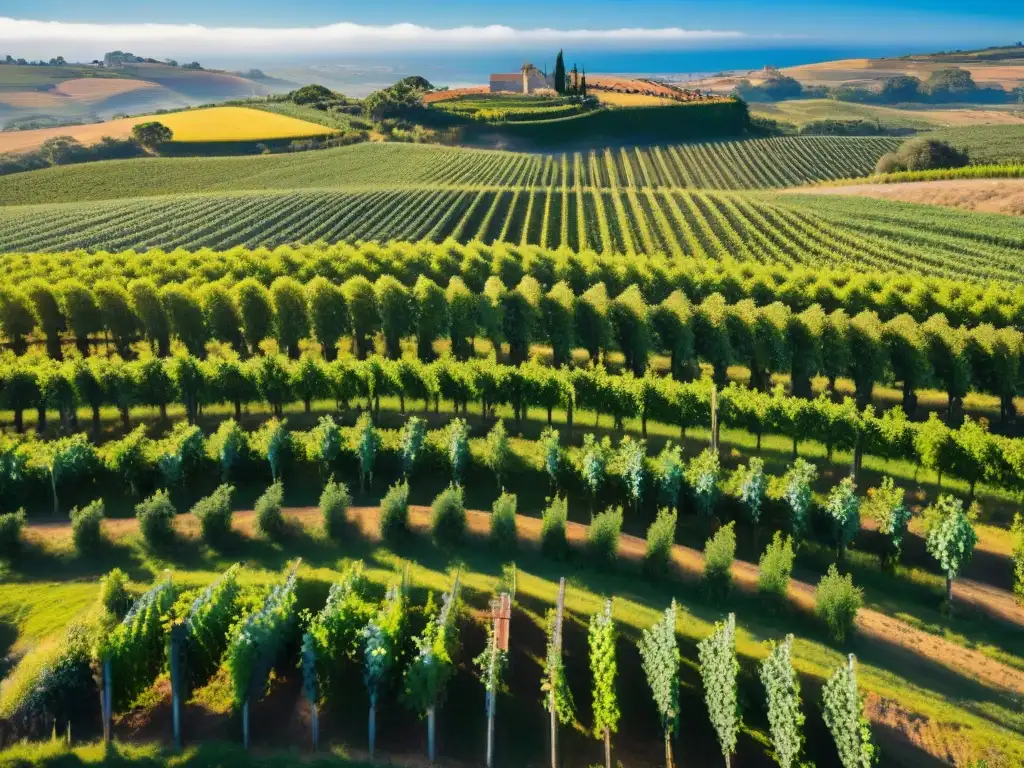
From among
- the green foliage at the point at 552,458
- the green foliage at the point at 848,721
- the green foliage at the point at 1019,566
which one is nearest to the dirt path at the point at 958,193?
the green foliage at the point at 1019,566

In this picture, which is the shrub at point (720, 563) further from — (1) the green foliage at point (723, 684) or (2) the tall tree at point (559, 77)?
(2) the tall tree at point (559, 77)

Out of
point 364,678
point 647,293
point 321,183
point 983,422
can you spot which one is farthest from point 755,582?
point 321,183

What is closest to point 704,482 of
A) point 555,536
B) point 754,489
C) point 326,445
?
point 754,489

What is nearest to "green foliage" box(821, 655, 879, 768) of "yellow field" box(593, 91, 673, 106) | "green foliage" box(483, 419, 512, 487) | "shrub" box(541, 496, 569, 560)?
"shrub" box(541, 496, 569, 560)

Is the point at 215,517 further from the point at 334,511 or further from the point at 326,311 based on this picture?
the point at 326,311

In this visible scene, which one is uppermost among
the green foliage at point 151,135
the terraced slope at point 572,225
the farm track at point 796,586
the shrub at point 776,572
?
the green foliage at point 151,135

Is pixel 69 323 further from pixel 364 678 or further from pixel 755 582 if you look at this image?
pixel 755 582
